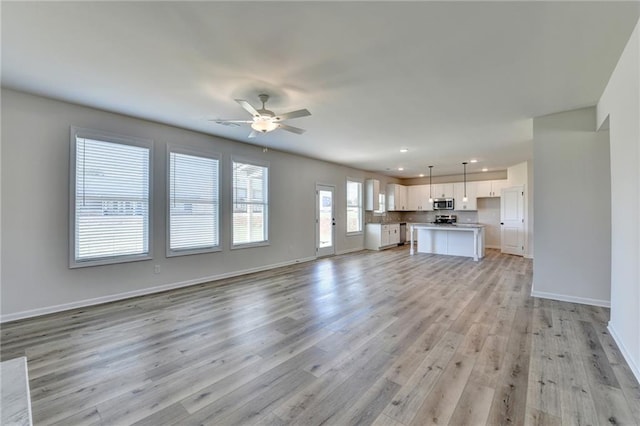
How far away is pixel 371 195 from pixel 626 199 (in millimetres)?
6997

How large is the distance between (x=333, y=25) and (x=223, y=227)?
13.7ft

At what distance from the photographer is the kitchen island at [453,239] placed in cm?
741

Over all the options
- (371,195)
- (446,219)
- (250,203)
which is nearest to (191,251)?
(250,203)

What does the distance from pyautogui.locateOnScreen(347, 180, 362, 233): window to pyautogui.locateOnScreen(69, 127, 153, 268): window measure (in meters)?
5.77

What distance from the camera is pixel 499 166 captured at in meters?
8.48

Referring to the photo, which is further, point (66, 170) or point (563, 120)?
point (563, 120)

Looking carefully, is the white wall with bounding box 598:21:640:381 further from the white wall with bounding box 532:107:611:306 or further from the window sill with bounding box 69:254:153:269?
the window sill with bounding box 69:254:153:269

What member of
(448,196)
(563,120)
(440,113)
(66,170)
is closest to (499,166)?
(448,196)

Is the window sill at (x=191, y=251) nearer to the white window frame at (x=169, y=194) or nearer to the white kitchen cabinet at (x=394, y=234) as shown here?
the white window frame at (x=169, y=194)

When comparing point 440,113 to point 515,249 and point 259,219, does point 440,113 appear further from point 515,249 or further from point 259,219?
point 515,249

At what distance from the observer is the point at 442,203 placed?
33.3 feet

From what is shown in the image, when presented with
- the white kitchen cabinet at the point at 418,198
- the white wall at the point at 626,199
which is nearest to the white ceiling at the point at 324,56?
the white wall at the point at 626,199

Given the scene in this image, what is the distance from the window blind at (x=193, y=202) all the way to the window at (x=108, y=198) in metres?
0.39

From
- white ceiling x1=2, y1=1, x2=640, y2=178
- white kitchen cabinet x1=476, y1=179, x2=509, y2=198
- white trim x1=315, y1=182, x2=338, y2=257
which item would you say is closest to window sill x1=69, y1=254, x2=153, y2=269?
white ceiling x1=2, y1=1, x2=640, y2=178
